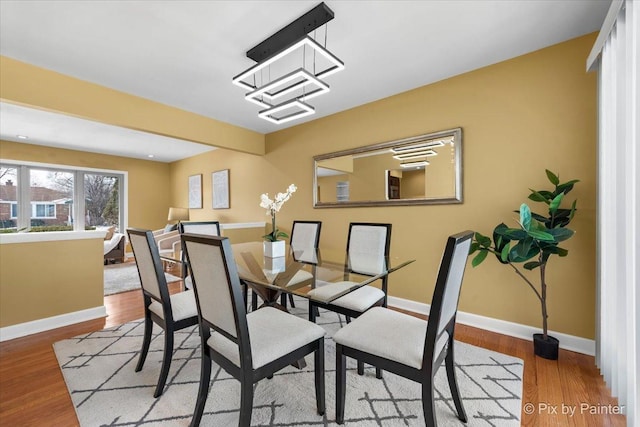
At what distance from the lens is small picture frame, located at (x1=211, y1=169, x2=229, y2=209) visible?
5508mm

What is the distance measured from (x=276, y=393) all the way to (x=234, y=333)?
73 centimetres

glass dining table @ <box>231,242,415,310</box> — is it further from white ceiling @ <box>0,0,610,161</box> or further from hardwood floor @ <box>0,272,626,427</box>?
white ceiling @ <box>0,0,610,161</box>

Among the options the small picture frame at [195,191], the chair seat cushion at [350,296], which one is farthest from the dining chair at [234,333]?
the small picture frame at [195,191]

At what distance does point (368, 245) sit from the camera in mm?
2541

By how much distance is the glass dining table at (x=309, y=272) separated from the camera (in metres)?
1.62

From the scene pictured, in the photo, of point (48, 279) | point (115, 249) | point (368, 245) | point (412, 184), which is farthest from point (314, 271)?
point (115, 249)

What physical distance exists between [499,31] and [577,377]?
2.53m

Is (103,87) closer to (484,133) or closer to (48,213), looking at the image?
(484,133)

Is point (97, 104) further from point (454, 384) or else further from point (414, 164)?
point (454, 384)

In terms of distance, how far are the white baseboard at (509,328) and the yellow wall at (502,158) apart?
5 cm

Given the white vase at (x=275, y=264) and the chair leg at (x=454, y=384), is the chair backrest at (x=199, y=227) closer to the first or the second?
the white vase at (x=275, y=264)

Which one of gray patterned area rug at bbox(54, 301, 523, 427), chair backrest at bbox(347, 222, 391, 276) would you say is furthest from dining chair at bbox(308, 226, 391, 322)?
gray patterned area rug at bbox(54, 301, 523, 427)

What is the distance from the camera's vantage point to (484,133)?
2590mm

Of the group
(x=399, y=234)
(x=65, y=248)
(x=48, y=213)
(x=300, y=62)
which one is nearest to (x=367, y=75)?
(x=300, y=62)
